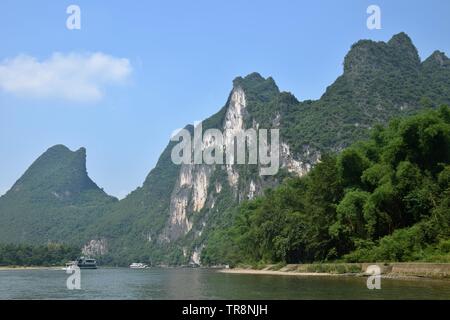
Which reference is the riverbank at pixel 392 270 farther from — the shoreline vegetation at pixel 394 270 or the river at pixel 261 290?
the river at pixel 261 290

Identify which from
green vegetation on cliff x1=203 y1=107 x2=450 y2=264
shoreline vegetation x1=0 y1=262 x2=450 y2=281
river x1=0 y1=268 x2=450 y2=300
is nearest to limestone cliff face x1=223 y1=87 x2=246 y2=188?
green vegetation on cliff x1=203 y1=107 x2=450 y2=264

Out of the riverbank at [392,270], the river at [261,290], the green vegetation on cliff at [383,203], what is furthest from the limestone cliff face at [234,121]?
the river at [261,290]

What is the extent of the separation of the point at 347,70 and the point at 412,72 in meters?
17.8

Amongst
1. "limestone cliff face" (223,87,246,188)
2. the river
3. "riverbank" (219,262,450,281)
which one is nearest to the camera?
the river

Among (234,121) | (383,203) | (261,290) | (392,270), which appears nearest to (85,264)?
(234,121)

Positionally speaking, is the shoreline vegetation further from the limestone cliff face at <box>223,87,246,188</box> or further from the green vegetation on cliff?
the limestone cliff face at <box>223,87,246,188</box>

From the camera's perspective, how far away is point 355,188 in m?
50.2

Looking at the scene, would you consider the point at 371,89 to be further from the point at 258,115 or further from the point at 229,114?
the point at 229,114

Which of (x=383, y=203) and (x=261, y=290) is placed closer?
(x=261, y=290)

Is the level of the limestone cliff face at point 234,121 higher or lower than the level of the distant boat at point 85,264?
higher

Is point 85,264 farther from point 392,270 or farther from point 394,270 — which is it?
point 394,270

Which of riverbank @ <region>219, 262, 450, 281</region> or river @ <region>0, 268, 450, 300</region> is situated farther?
riverbank @ <region>219, 262, 450, 281</region>

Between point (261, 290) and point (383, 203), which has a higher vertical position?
point (383, 203)
